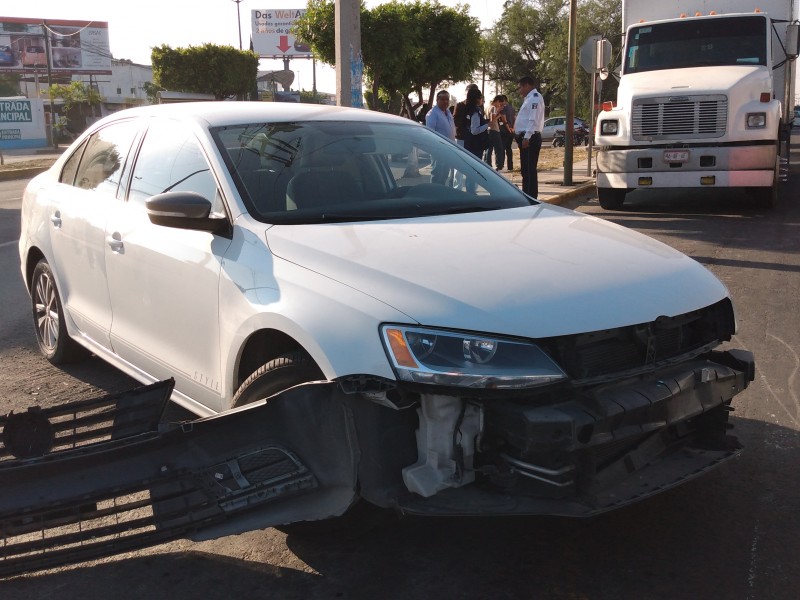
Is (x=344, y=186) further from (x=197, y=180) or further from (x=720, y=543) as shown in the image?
(x=720, y=543)

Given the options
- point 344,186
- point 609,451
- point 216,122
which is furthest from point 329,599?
point 216,122

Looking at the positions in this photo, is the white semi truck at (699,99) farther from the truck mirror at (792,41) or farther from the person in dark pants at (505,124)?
the person in dark pants at (505,124)

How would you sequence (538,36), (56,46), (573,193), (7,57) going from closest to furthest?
(573,193) → (538,36) → (7,57) → (56,46)

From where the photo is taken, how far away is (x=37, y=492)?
3.07m

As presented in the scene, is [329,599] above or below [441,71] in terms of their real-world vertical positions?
below

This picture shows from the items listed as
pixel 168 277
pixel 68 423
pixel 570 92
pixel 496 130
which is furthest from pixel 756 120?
pixel 68 423

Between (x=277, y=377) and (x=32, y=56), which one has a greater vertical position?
(x=32, y=56)

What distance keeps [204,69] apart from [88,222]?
52.7 metres

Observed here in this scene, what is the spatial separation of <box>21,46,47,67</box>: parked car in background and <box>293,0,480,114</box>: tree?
48.6 m

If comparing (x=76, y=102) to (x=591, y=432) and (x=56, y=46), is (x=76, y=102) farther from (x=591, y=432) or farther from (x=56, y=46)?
(x=591, y=432)

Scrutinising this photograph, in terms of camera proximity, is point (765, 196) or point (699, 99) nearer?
point (699, 99)

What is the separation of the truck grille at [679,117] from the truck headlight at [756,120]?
30 centimetres

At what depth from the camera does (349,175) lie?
4090 mm

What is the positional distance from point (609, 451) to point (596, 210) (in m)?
10.8
